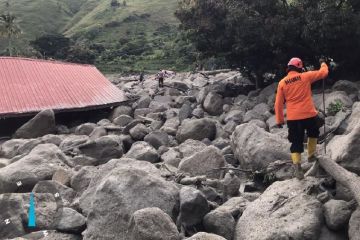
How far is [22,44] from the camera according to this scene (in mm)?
102875

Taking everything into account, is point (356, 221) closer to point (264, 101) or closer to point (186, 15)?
point (264, 101)

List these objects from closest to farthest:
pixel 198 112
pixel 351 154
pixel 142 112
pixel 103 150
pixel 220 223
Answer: pixel 220 223, pixel 351 154, pixel 103 150, pixel 198 112, pixel 142 112

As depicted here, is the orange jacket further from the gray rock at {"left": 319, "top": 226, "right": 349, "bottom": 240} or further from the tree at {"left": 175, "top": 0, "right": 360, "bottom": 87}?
the tree at {"left": 175, "top": 0, "right": 360, "bottom": 87}

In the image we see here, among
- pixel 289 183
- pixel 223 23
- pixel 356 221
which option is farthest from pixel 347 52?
pixel 356 221

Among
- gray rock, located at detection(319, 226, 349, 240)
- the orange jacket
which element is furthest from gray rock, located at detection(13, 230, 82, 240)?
the orange jacket

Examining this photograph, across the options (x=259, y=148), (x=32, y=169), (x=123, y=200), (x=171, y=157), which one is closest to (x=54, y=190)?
(x=32, y=169)

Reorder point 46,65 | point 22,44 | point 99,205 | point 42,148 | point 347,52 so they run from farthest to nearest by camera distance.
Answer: point 22,44 → point 46,65 → point 347,52 → point 42,148 → point 99,205

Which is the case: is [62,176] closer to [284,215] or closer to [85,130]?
[284,215]

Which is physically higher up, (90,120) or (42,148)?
(42,148)

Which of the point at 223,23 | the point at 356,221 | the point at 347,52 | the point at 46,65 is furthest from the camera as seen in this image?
the point at 46,65

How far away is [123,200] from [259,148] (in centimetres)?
470

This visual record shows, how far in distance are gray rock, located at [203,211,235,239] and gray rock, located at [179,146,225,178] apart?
11.3 feet

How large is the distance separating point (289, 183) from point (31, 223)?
523cm

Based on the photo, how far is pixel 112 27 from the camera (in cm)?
11750
